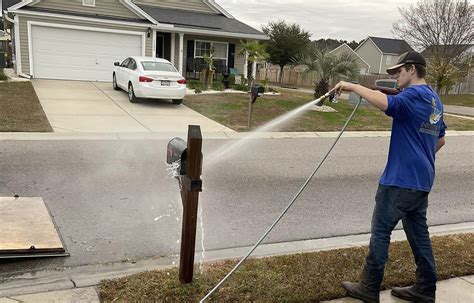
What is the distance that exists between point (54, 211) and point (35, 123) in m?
5.70

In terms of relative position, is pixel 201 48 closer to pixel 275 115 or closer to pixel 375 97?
pixel 275 115

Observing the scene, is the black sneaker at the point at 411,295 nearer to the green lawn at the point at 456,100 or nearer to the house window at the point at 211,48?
the house window at the point at 211,48

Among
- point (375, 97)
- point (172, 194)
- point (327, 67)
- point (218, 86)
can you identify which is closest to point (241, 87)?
point (218, 86)

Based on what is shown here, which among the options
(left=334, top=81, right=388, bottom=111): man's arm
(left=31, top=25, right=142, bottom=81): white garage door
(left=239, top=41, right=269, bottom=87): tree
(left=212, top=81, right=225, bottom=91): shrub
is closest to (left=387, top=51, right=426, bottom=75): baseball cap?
(left=334, top=81, right=388, bottom=111): man's arm

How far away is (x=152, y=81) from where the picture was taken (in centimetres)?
1390

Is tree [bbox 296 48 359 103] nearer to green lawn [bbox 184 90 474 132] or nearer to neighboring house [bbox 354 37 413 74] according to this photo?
green lawn [bbox 184 90 474 132]

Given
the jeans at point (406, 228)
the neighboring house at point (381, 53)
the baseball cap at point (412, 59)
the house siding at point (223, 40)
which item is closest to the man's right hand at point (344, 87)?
the baseball cap at point (412, 59)

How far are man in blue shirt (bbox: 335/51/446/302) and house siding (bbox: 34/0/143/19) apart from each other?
18888 millimetres

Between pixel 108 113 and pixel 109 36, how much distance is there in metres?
8.86

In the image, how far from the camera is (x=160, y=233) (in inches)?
187

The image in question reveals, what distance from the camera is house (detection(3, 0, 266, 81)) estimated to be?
1836cm

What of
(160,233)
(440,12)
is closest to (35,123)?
(160,233)

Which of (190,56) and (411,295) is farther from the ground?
(190,56)

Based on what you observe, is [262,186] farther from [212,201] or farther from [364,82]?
[364,82]
